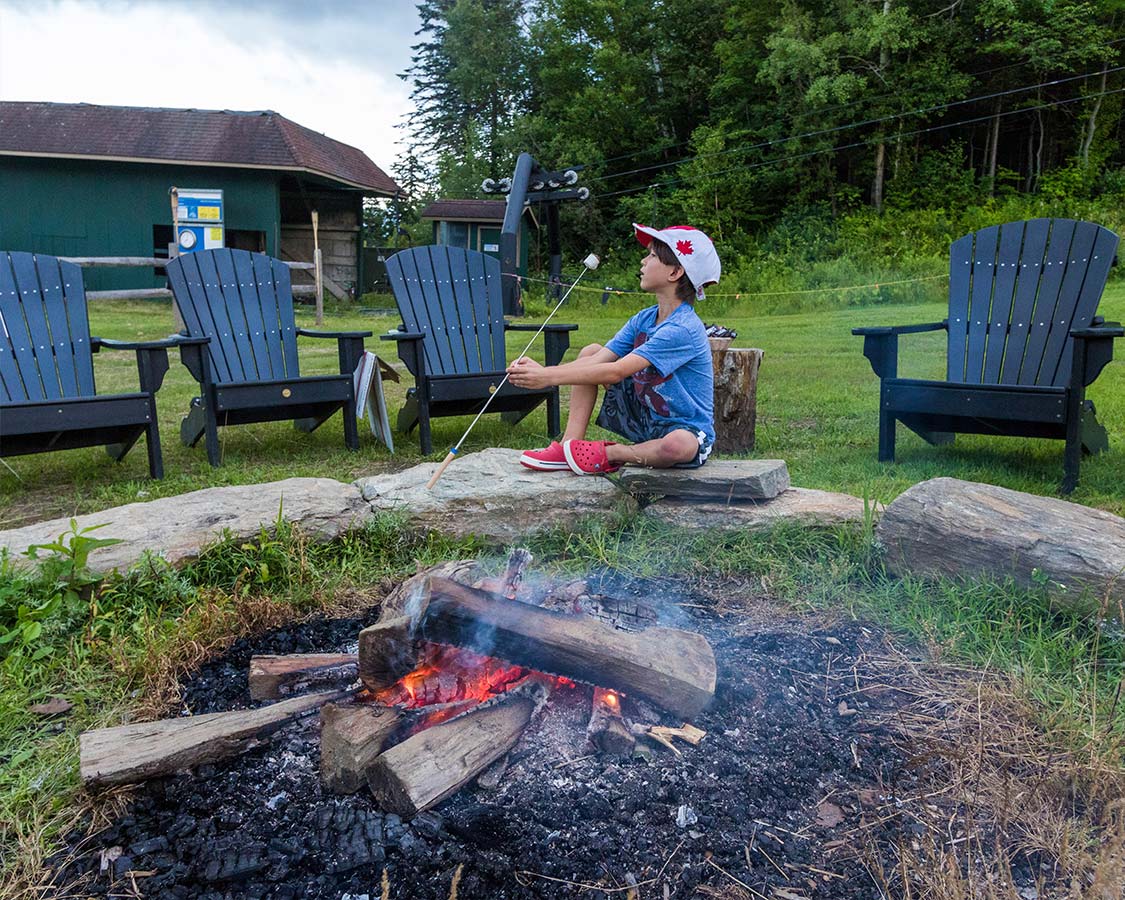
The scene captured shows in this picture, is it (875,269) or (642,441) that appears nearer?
(642,441)

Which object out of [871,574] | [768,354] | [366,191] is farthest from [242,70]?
[366,191]

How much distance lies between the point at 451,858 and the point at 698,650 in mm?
798

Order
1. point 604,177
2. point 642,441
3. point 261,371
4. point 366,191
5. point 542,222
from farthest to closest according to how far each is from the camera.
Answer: point 542,222 < point 604,177 < point 366,191 < point 261,371 < point 642,441

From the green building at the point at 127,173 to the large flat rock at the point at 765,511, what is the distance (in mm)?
14202

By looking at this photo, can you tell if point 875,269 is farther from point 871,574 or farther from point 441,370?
point 871,574

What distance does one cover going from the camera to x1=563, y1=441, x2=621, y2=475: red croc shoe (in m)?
3.37

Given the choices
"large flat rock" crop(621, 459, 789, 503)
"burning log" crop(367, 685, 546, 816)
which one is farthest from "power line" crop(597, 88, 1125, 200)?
"burning log" crop(367, 685, 546, 816)

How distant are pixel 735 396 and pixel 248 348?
2831 millimetres

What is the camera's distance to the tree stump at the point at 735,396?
454cm

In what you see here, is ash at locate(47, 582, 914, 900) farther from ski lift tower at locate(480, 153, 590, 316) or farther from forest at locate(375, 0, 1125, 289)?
forest at locate(375, 0, 1125, 289)

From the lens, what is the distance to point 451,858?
1.54 meters

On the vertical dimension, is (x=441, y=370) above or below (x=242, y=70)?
below

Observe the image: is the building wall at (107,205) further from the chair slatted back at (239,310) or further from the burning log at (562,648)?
the burning log at (562,648)

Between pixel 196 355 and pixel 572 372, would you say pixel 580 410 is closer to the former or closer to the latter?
pixel 572 372
